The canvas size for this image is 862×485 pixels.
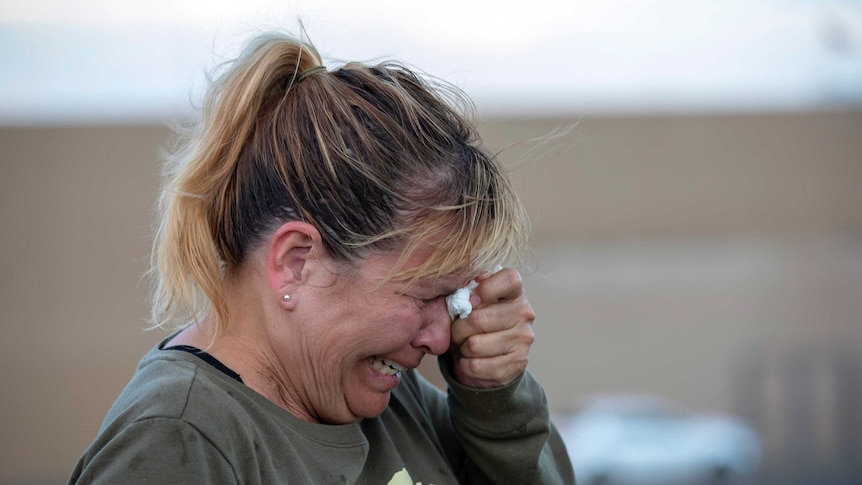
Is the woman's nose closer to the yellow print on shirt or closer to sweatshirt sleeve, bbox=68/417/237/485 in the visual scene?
the yellow print on shirt

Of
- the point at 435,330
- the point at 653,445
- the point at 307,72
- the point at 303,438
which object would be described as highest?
the point at 307,72

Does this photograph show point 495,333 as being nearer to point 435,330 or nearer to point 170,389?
point 435,330

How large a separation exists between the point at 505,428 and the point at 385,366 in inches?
15.4

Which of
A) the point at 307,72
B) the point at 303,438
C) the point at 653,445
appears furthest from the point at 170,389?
the point at 653,445

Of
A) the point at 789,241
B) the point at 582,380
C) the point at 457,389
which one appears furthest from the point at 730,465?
the point at 457,389

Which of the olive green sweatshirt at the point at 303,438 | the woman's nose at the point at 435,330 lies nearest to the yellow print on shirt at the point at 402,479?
the olive green sweatshirt at the point at 303,438

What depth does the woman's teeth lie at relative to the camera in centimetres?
166

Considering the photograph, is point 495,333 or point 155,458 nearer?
point 155,458

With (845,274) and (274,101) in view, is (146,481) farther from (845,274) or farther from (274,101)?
(845,274)

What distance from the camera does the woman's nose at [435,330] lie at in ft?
5.49

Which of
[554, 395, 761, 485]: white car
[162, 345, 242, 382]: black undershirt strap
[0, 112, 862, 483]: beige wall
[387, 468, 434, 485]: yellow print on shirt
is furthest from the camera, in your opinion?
[0, 112, 862, 483]: beige wall

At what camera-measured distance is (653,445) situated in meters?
6.96

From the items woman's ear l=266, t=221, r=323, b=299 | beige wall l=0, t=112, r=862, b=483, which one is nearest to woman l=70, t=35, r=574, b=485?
woman's ear l=266, t=221, r=323, b=299

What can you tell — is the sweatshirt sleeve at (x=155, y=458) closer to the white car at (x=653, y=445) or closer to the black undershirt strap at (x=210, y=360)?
the black undershirt strap at (x=210, y=360)
